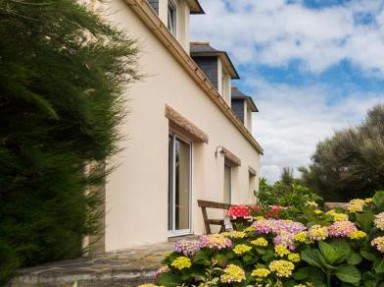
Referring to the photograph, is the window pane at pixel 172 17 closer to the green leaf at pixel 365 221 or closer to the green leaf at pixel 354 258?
the green leaf at pixel 365 221

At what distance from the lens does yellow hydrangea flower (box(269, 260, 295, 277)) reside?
299 centimetres

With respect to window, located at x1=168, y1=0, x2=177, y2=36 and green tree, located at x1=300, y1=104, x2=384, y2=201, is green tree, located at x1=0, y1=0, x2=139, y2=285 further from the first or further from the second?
green tree, located at x1=300, y1=104, x2=384, y2=201

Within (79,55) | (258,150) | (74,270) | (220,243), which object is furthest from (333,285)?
(258,150)

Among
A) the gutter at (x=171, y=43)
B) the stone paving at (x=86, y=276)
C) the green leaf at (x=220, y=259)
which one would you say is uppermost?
the gutter at (x=171, y=43)

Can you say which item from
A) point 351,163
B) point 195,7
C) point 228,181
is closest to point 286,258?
point 195,7

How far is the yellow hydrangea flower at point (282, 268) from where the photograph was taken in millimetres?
2994

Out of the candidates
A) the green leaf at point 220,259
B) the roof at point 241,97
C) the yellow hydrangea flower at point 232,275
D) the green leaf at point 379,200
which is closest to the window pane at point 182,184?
the green leaf at point 379,200

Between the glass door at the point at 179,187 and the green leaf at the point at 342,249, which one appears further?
the glass door at the point at 179,187

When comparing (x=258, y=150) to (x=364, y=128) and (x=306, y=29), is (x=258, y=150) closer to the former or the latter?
(x=364, y=128)

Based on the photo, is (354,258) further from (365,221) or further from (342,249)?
(365,221)

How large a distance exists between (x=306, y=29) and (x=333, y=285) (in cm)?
656

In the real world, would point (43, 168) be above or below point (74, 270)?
above

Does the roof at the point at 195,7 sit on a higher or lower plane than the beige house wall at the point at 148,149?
higher

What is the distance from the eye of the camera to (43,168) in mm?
4359
